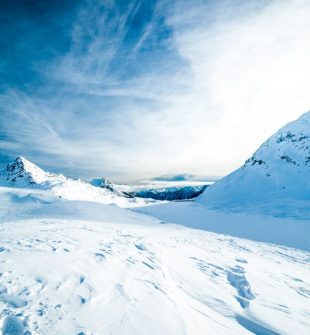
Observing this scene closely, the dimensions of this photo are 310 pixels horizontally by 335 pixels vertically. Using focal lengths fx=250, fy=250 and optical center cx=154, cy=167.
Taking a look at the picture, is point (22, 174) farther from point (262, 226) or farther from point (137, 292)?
point (137, 292)

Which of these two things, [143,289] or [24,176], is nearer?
[143,289]

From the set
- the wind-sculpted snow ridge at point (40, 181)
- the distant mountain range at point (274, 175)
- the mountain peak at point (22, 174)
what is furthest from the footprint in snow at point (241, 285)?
the mountain peak at point (22, 174)

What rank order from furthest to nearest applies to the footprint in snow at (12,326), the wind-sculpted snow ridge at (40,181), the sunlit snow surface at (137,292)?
the wind-sculpted snow ridge at (40,181) < the sunlit snow surface at (137,292) < the footprint in snow at (12,326)

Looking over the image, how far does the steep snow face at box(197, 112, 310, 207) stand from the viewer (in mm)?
32656

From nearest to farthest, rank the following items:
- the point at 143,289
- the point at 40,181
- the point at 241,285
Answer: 1. the point at 143,289
2. the point at 241,285
3. the point at 40,181

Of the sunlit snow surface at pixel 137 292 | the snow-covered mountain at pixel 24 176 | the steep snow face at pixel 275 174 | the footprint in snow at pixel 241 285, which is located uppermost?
the snow-covered mountain at pixel 24 176

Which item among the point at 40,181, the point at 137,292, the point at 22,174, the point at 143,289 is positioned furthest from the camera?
the point at 22,174

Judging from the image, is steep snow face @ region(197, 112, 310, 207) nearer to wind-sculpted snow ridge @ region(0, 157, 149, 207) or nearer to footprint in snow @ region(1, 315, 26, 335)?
footprint in snow @ region(1, 315, 26, 335)

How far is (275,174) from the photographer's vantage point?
3669 centimetres

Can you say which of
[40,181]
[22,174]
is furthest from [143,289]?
[22,174]

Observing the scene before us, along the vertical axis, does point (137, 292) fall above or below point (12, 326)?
below

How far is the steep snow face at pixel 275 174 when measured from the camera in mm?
32656

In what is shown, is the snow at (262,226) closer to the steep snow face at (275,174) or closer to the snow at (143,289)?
the snow at (143,289)

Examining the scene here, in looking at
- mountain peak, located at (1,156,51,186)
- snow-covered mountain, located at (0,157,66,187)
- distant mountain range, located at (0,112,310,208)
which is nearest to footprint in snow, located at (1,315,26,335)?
distant mountain range, located at (0,112,310,208)
